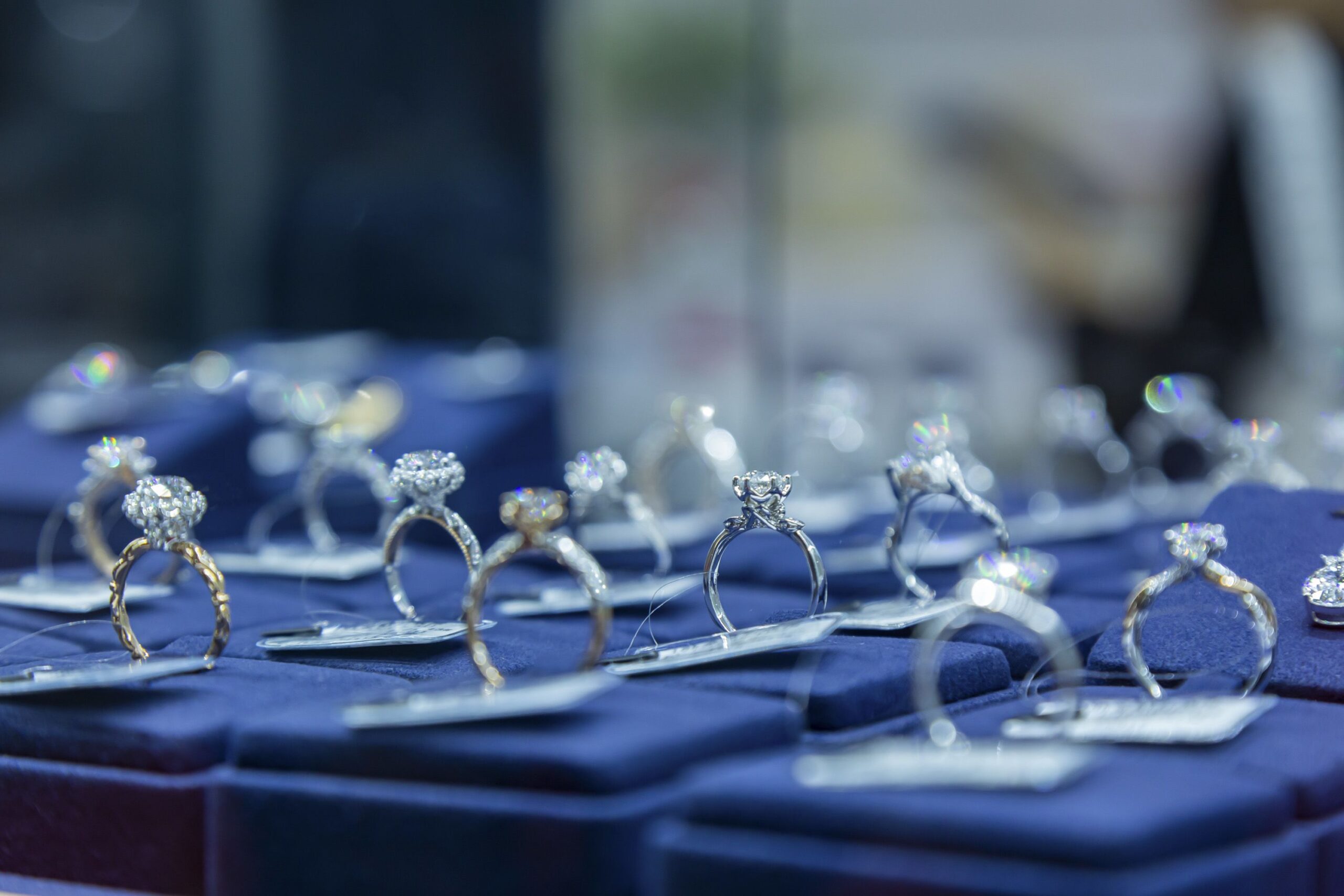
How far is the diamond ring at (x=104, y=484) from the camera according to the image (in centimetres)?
135

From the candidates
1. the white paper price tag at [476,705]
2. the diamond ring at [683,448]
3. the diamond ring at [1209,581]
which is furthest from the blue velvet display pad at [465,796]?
the diamond ring at [683,448]

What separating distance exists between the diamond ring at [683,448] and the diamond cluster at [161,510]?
1.72ft

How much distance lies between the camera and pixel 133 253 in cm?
303

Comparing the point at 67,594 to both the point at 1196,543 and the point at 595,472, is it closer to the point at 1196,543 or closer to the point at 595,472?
the point at 595,472

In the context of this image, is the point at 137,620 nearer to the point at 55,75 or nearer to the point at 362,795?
the point at 362,795

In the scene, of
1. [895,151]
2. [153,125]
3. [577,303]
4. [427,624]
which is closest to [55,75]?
[153,125]

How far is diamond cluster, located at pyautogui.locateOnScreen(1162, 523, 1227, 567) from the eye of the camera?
3.11 feet

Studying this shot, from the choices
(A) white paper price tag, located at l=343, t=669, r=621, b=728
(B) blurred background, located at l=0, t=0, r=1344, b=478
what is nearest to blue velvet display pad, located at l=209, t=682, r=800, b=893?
(A) white paper price tag, located at l=343, t=669, r=621, b=728

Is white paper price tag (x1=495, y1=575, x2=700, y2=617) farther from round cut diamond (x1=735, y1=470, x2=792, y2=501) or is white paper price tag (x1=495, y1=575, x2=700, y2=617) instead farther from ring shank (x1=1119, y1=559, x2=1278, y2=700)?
ring shank (x1=1119, y1=559, x2=1278, y2=700)

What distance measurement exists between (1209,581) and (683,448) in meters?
0.74

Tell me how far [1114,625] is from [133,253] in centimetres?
236

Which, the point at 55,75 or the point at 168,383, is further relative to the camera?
the point at 55,75

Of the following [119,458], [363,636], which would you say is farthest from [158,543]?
[119,458]

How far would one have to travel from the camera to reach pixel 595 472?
1328mm
